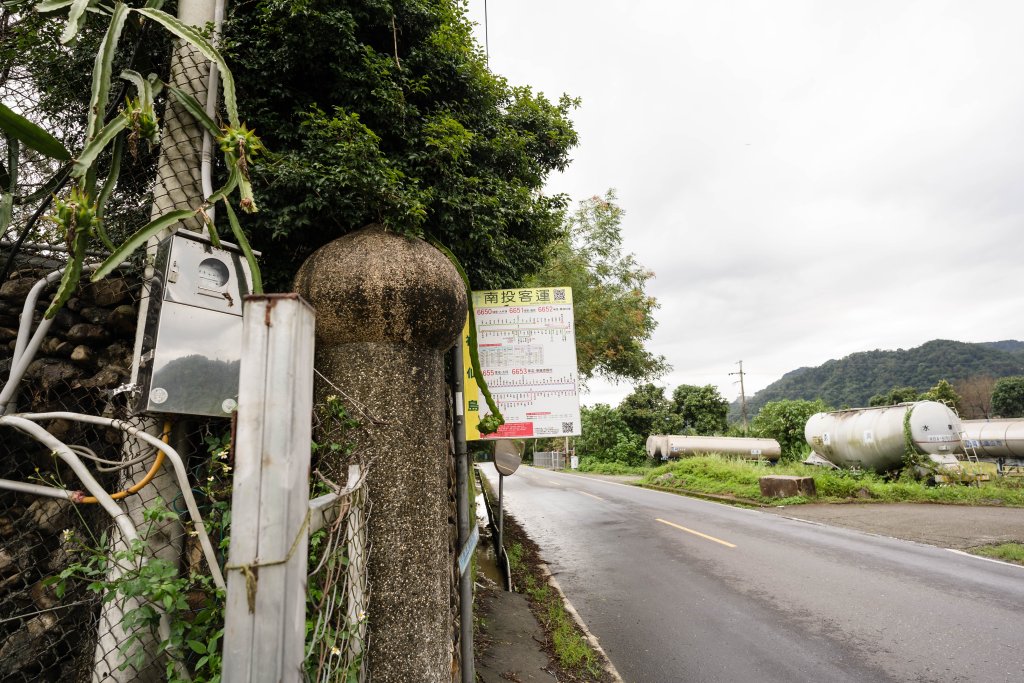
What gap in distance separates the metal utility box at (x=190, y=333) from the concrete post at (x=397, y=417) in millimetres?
359

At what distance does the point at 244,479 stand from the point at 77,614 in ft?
7.66

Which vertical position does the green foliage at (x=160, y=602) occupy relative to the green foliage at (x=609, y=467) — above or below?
above

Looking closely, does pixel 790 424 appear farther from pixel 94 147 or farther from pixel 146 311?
pixel 94 147

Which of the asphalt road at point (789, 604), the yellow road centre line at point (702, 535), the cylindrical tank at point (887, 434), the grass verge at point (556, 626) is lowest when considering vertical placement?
the yellow road centre line at point (702, 535)

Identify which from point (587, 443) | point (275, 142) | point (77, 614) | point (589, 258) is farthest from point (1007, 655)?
point (587, 443)

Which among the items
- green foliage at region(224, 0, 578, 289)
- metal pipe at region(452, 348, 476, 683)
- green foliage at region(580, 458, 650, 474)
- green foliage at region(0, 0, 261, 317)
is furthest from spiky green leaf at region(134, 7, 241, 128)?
green foliage at region(580, 458, 650, 474)

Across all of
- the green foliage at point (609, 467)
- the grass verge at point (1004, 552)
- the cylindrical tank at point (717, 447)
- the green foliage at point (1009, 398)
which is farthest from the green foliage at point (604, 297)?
the green foliage at point (1009, 398)

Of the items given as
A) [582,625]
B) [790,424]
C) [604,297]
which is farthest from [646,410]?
[582,625]

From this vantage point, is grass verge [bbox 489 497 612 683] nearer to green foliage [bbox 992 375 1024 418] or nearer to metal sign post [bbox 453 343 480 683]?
metal sign post [bbox 453 343 480 683]

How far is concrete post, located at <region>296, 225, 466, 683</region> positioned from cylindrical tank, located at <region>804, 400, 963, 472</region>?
18256 mm

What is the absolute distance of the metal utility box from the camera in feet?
6.79

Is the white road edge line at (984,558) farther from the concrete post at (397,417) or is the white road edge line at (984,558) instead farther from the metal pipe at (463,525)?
the concrete post at (397,417)

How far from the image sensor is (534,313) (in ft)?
13.7

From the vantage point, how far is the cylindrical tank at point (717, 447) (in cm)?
2566
